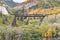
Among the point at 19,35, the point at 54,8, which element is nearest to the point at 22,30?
the point at 19,35

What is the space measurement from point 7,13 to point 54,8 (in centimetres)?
94

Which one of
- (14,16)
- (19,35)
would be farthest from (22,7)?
(19,35)

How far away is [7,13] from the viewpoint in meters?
4.96

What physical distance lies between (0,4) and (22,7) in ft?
1.47

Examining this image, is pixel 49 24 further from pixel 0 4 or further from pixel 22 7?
pixel 0 4

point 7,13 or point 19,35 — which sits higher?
point 7,13

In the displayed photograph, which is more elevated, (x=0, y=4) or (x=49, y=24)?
(x=0, y=4)

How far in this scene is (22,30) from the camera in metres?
4.77

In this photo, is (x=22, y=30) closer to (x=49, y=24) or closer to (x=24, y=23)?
(x=24, y=23)

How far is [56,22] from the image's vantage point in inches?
190

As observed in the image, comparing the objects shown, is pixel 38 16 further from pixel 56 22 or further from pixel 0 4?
pixel 0 4

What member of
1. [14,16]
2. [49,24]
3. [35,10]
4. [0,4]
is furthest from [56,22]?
[0,4]

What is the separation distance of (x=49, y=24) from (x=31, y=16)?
16.5 inches

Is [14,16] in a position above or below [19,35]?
above
